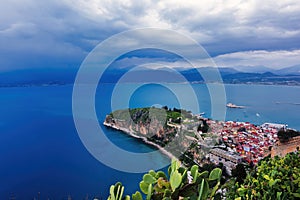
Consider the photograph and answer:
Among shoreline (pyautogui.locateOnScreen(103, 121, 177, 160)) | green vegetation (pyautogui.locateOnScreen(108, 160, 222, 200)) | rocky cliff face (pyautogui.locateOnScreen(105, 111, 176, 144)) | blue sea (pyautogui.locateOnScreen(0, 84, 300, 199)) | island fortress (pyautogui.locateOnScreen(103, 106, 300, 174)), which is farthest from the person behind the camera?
shoreline (pyautogui.locateOnScreen(103, 121, 177, 160))

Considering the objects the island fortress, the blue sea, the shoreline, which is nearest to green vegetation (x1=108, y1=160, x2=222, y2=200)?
the blue sea

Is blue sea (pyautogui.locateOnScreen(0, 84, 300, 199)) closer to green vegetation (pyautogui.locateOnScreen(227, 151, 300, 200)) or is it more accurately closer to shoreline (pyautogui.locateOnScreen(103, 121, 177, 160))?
shoreline (pyautogui.locateOnScreen(103, 121, 177, 160))

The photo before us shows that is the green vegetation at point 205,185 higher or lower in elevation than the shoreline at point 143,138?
higher

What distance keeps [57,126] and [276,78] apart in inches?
979

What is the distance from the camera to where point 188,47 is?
6.97 feet

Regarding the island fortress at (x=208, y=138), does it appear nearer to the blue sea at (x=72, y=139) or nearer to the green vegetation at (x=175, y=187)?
the blue sea at (x=72, y=139)

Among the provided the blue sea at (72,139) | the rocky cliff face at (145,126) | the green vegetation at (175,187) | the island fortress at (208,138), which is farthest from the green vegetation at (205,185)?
the rocky cliff face at (145,126)

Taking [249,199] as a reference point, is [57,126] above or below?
below

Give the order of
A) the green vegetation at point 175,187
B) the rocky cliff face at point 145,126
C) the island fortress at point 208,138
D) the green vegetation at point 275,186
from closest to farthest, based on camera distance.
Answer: the green vegetation at point 175,187 → the green vegetation at point 275,186 → the island fortress at point 208,138 → the rocky cliff face at point 145,126

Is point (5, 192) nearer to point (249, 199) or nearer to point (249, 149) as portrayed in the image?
point (249, 149)

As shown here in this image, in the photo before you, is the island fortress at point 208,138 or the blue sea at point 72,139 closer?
the island fortress at point 208,138

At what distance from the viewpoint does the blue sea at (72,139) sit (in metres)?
11.2

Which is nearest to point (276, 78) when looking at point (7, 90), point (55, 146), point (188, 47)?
point (55, 146)

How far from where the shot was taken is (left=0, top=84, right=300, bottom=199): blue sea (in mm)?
11173
